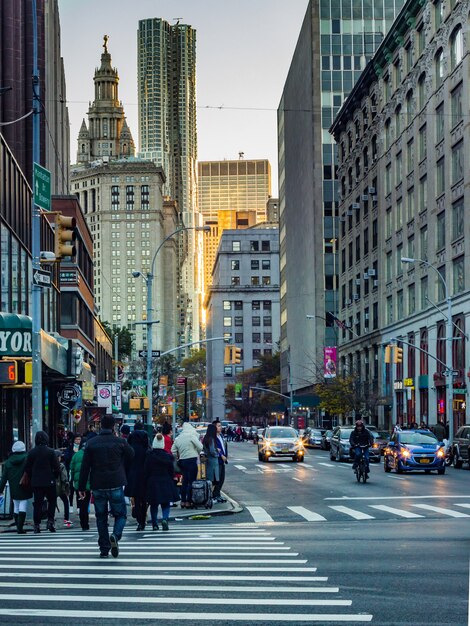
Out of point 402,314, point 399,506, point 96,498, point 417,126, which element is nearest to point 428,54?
point 417,126

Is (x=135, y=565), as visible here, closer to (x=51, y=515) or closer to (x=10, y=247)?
(x=51, y=515)

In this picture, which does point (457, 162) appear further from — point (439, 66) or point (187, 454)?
point (187, 454)

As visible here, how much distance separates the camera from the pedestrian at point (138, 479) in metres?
20.0

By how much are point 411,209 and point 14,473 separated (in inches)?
2301

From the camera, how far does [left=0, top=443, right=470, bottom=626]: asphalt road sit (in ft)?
32.1

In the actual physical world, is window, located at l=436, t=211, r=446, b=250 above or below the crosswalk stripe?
above

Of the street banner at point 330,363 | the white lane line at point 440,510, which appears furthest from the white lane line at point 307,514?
the street banner at point 330,363

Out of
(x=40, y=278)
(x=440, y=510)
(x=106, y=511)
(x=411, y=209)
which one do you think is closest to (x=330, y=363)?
(x=411, y=209)

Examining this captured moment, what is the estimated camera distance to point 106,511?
587 inches

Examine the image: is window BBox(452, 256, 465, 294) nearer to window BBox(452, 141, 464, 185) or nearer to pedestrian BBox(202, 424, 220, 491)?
window BBox(452, 141, 464, 185)

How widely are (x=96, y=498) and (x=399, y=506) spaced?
11.6 meters

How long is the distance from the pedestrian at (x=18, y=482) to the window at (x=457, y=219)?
149 ft

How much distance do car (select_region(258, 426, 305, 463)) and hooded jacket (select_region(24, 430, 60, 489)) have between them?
32.4m

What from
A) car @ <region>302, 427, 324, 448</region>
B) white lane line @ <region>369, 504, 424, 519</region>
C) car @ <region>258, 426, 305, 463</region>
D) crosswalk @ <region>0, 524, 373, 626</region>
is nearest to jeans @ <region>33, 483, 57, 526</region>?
crosswalk @ <region>0, 524, 373, 626</region>
